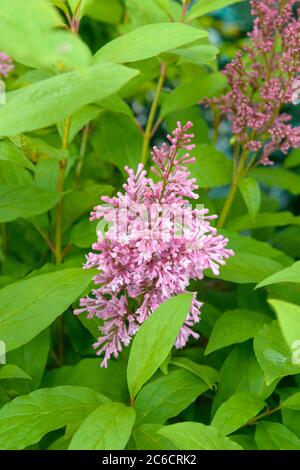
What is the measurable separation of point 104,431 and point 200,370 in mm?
249

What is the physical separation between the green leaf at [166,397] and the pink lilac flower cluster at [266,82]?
41 centimetres

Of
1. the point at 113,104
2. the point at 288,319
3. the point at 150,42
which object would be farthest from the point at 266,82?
the point at 288,319

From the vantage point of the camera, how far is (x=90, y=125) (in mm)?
1430

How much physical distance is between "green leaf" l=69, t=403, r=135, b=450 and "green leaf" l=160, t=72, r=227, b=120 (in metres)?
0.65

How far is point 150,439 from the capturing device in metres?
0.73

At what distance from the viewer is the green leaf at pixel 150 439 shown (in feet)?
2.38

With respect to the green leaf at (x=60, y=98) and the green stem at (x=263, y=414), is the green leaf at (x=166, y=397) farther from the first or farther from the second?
the green leaf at (x=60, y=98)

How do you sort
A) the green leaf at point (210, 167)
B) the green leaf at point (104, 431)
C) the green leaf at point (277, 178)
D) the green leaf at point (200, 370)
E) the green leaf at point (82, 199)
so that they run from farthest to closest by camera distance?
the green leaf at point (277, 178), the green leaf at point (210, 167), the green leaf at point (82, 199), the green leaf at point (200, 370), the green leaf at point (104, 431)

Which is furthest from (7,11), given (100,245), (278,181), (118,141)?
(278,181)

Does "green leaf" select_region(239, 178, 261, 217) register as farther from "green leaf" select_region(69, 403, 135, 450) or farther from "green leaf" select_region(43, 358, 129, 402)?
"green leaf" select_region(69, 403, 135, 450)

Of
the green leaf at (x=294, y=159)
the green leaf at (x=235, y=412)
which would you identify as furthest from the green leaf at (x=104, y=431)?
the green leaf at (x=294, y=159)

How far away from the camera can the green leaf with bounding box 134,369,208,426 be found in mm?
797

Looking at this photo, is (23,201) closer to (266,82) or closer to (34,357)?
(34,357)
